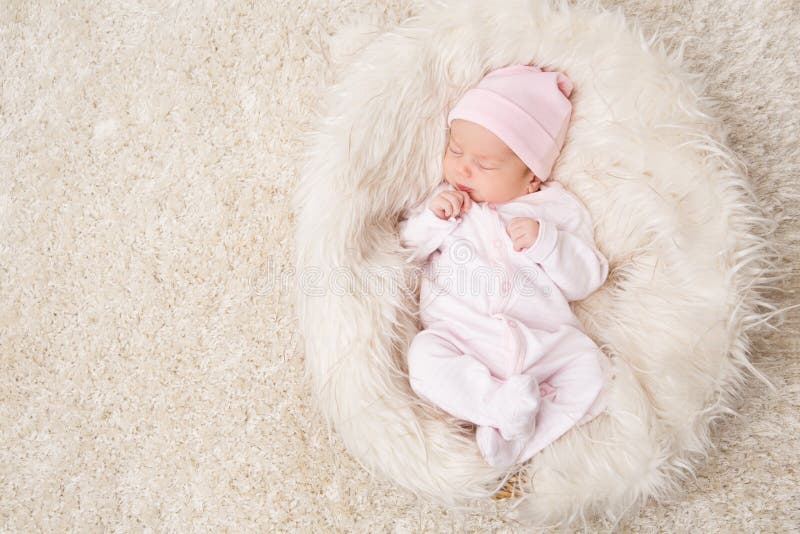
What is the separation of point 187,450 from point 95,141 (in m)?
0.75

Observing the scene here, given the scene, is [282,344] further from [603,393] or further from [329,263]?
[603,393]

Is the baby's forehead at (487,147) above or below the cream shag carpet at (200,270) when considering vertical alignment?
above

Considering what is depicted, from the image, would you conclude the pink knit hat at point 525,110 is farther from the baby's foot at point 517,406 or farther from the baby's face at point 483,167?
the baby's foot at point 517,406

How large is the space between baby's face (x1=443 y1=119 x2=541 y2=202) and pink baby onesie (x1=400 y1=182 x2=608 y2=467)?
26 mm

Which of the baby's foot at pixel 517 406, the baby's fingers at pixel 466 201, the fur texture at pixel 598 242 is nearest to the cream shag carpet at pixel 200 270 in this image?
the fur texture at pixel 598 242

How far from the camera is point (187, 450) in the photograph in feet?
4.11

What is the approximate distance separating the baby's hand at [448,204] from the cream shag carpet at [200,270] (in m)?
0.35

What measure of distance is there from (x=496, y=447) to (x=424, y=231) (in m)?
0.43

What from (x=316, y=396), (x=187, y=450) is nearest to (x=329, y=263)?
(x=316, y=396)

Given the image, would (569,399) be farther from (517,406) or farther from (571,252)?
(571,252)

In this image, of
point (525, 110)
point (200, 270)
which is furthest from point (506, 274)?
point (200, 270)

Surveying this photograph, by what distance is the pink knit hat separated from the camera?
110 cm

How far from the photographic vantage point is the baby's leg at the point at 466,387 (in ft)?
3.26

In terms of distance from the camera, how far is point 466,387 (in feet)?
3.47
